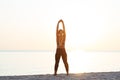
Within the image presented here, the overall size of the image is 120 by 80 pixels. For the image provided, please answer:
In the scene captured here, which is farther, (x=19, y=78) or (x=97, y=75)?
(x=97, y=75)

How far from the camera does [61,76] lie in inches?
816

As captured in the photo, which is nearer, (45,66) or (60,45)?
(60,45)

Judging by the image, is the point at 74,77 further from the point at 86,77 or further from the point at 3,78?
the point at 3,78

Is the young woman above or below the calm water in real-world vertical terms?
above

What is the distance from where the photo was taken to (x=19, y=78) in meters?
19.8

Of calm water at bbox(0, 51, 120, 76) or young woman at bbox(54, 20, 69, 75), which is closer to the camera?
young woman at bbox(54, 20, 69, 75)

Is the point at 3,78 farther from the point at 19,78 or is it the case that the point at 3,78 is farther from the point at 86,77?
the point at 86,77

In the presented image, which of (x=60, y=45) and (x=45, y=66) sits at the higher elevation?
(x=60, y=45)

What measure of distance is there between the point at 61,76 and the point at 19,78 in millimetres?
2448

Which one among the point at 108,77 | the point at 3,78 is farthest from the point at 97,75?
the point at 3,78

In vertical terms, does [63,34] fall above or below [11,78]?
above

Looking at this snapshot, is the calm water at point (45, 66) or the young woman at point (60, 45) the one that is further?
the calm water at point (45, 66)

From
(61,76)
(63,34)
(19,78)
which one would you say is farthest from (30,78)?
(63,34)

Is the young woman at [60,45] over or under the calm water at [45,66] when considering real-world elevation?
over
